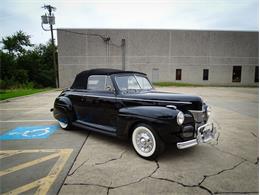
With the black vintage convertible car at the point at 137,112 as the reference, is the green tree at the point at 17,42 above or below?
above

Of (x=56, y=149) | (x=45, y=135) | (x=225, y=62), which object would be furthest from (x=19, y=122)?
(x=225, y=62)

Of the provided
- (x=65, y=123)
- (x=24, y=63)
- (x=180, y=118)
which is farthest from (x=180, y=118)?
(x=24, y=63)

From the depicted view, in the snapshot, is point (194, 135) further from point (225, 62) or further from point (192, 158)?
point (225, 62)

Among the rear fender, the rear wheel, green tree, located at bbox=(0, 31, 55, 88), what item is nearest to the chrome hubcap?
the rear fender

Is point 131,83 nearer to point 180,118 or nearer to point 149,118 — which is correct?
point 149,118

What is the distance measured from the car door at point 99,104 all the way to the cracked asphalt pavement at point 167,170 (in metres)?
0.48

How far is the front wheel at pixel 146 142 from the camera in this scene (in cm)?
313

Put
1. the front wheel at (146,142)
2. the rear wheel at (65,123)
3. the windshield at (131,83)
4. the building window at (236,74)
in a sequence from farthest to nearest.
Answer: the building window at (236,74) → the rear wheel at (65,123) → the windshield at (131,83) → the front wheel at (146,142)

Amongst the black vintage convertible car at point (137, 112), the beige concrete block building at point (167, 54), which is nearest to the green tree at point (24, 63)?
the beige concrete block building at point (167, 54)

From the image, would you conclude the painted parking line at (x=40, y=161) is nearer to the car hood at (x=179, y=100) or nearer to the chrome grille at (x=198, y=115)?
the car hood at (x=179, y=100)

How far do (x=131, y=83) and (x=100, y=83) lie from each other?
2.47 ft

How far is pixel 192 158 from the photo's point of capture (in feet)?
11.1

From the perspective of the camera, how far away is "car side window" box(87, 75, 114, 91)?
4080 mm

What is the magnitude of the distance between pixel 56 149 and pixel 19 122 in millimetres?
3220
